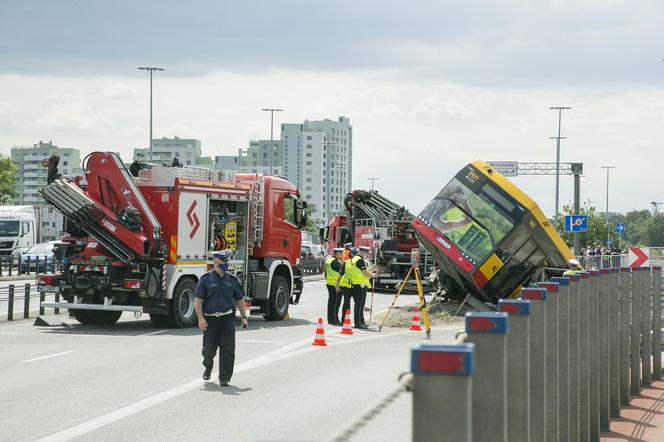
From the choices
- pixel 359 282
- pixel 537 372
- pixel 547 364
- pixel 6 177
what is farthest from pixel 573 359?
pixel 6 177

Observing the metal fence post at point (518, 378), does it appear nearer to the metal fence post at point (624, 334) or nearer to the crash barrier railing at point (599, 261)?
the metal fence post at point (624, 334)

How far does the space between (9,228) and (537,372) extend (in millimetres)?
51179

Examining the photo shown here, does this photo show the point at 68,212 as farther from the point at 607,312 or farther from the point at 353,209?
the point at 353,209

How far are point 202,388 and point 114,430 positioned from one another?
9.76 ft

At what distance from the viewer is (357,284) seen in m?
21.8

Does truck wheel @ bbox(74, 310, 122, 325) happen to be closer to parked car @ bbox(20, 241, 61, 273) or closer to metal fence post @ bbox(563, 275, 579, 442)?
metal fence post @ bbox(563, 275, 579, 442)

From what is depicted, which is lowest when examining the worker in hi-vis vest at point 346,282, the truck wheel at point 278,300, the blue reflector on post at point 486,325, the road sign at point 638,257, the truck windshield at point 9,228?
the truck wheel at point 278,300

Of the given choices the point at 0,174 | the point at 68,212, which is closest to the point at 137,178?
the point at 68,212

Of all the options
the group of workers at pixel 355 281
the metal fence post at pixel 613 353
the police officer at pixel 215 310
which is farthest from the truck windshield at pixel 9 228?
the metal fence post at pixel 613 353

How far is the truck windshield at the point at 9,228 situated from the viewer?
54.0 metres

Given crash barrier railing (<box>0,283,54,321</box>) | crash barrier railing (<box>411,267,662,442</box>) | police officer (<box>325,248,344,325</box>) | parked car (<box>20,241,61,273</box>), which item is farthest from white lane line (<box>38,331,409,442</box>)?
parked car (<box>20,241,61,273</box>)

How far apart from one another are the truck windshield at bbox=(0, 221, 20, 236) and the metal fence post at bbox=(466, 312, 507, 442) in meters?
52.4

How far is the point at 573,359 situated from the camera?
8.74 m

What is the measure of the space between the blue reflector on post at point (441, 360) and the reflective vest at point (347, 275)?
18.4m
